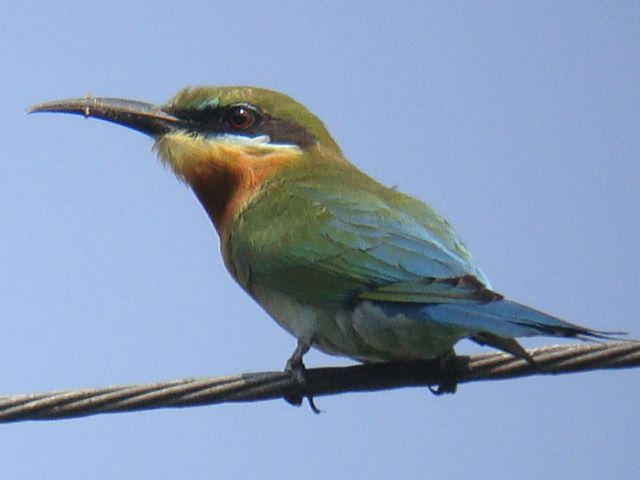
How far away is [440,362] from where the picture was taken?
15.7ft

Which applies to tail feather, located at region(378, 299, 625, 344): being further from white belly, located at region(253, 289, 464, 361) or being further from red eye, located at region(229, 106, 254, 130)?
red eye, located at region(229, 106, 254, 130)

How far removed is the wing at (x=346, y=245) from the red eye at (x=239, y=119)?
1.14 ft

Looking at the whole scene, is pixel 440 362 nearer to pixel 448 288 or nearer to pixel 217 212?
pixel 448 288

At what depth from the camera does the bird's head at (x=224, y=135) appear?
228 inches

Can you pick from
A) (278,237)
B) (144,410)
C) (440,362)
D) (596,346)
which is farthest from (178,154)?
(596,346)

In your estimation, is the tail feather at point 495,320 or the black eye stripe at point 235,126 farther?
the black eye stripe at point 235,126

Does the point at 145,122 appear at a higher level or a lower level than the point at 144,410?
higher

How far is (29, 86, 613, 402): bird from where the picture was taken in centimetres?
451

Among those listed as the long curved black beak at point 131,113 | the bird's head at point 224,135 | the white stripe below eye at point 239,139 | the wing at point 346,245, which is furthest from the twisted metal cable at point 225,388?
the long curved black beak at point 131,113

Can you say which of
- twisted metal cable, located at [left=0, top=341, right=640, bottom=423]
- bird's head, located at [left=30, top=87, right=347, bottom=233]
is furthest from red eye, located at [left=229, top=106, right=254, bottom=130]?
twisted metal cable, located at [left=0, top=341, right=640, bottom=423]

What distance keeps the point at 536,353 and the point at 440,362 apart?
732 mm

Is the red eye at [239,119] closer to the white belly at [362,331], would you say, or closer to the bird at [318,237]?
the bird at [318,237]

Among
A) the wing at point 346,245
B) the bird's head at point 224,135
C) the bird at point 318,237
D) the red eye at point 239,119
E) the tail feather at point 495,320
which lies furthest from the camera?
the red eye at point 239,119

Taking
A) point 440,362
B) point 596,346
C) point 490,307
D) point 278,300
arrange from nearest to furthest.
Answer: point 596,346
point 490,307
point 440,362
point 278,300
